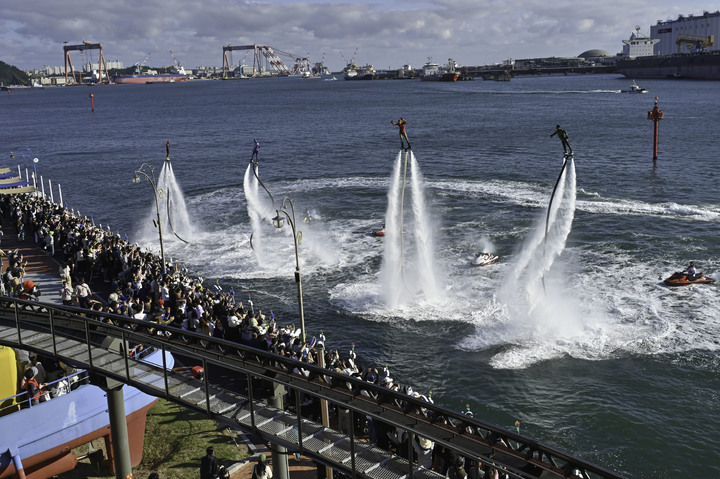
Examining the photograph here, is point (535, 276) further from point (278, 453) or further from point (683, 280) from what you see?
point (278, 453)

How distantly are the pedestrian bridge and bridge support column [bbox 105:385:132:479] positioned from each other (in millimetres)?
516

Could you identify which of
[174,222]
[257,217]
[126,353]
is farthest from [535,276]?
[174,222]

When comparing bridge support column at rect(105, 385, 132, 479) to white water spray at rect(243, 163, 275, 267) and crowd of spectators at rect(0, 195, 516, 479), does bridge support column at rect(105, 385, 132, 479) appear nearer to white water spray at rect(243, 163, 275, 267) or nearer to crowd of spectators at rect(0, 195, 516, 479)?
crowd of spectators at rect(0, 195, 516, 479)

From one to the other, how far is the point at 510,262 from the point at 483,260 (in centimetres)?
203

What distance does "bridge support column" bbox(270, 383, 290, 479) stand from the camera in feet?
42.2

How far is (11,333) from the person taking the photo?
55.2 feet

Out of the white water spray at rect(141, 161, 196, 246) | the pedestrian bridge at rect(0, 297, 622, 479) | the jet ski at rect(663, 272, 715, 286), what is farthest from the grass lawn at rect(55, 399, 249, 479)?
the white water spray at rect(141, 161, 196, 246)

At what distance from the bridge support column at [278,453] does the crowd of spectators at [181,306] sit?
553 millimetres

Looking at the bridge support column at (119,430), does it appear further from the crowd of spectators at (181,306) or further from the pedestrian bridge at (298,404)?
the crowd of spectators at (181,306)

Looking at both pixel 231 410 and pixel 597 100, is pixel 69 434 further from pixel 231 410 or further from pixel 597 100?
pixel 597 100

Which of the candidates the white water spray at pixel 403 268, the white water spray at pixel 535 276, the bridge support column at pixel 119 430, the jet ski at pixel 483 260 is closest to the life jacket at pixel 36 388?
the bridge support column at pixel 119 430

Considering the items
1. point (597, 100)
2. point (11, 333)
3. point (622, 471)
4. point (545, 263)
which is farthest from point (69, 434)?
point (597, 100)

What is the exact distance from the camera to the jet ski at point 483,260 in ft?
135

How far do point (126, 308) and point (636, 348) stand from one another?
21.8 meters
